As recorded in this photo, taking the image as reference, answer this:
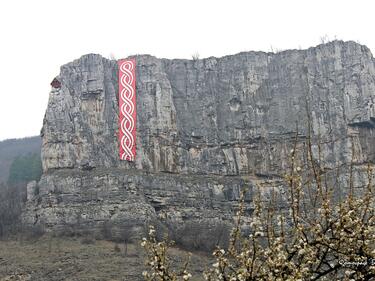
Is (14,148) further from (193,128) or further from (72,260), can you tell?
(72,260)

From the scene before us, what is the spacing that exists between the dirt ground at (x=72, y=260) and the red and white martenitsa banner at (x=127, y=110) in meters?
12.4

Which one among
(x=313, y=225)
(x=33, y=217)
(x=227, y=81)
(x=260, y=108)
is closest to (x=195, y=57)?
(x=227, y=81)

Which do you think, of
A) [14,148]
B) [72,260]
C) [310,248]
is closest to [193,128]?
[72,260]

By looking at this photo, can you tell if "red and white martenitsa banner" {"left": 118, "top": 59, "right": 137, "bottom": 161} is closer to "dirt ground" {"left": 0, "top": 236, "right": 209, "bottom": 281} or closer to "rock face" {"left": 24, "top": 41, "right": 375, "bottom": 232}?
"rock face" {"left": 24, "top": 41, "right": 375, "bottom": 232}

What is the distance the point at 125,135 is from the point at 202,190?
987 centimetres

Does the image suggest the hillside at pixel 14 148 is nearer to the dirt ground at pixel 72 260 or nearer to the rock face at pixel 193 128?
the rock face at pixel 193 128

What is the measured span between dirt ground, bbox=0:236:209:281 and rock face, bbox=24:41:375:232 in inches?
197

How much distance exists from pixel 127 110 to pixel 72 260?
22.8 metres

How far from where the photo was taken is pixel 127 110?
69.8m

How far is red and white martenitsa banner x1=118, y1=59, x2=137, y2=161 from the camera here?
6781cm

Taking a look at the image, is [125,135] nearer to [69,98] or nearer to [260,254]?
[69,98]

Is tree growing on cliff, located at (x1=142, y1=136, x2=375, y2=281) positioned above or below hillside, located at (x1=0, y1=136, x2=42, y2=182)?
below

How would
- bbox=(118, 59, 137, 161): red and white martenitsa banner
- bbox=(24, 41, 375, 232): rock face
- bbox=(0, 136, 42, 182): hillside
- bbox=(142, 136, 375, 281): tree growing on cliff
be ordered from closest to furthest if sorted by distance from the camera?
bbox=(142, 136, 375, 281): tree growing on cliff
bbox=(24, 41, 375, 232): rock face
bbox=(118, 59, 137, 161): red and white martenitsa banner
bbox=(0, 136, 42, 182): hillside

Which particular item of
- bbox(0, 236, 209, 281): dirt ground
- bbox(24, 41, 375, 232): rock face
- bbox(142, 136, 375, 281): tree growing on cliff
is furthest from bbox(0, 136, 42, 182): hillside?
bbox(142, 136, 375, 281): tree growing on cliff
